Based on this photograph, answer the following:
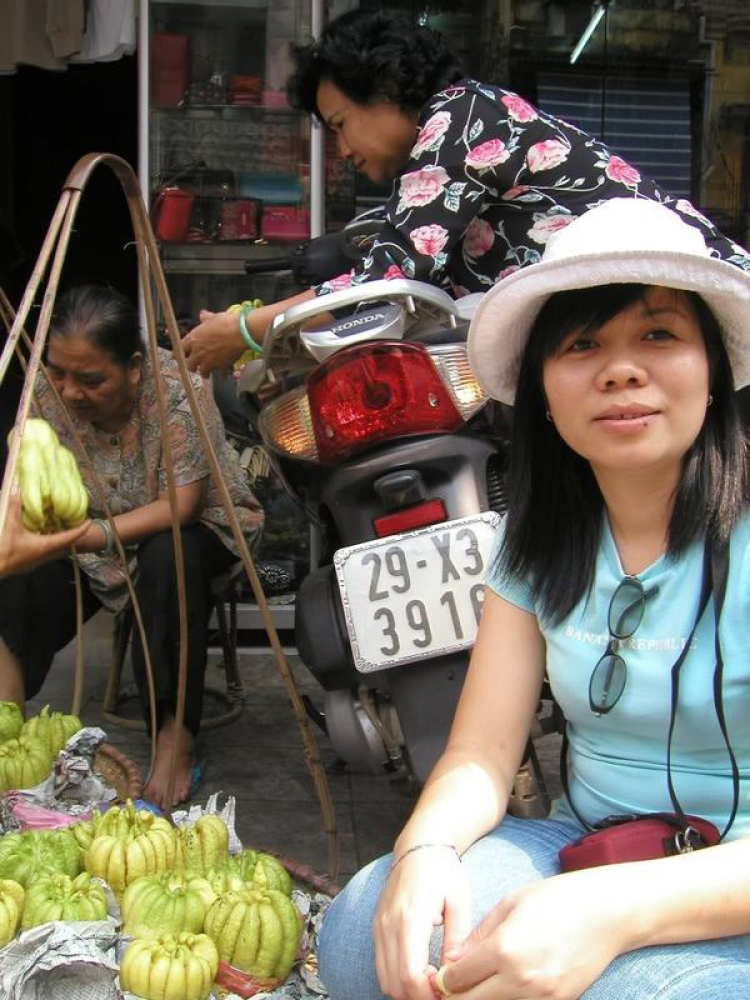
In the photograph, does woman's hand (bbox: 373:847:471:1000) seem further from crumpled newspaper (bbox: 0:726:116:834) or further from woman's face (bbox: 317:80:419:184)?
woman's face (bbox: 317:80:419:184)

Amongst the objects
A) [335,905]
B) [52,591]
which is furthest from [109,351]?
[335,905]

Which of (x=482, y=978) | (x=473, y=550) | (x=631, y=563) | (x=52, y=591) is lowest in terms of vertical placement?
(x=52, y=591)

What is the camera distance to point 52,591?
A: 326 centimetres

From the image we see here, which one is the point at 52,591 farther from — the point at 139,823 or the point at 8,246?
the point at 8,246

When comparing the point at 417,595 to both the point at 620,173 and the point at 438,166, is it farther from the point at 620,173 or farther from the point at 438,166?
the point at 620,173

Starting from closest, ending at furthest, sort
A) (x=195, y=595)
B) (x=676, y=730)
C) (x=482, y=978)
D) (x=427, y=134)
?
(x=482, y=978), (x=676, y=730), (x=427, y=134), (x=195, y=595)

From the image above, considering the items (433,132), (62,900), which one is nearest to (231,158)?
(433,132)

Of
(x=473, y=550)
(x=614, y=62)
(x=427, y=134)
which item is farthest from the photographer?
(x=614, y=62)

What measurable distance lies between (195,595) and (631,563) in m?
1.76

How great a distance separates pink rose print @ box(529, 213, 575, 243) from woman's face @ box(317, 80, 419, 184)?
0.40 meters

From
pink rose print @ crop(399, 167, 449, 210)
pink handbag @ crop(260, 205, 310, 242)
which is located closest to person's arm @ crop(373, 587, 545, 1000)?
pink rose print @ crop(399, 167, 449, 210)

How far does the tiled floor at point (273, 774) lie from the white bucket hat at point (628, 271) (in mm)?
1635

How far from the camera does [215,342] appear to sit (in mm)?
2756

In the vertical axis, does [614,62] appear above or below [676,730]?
above
